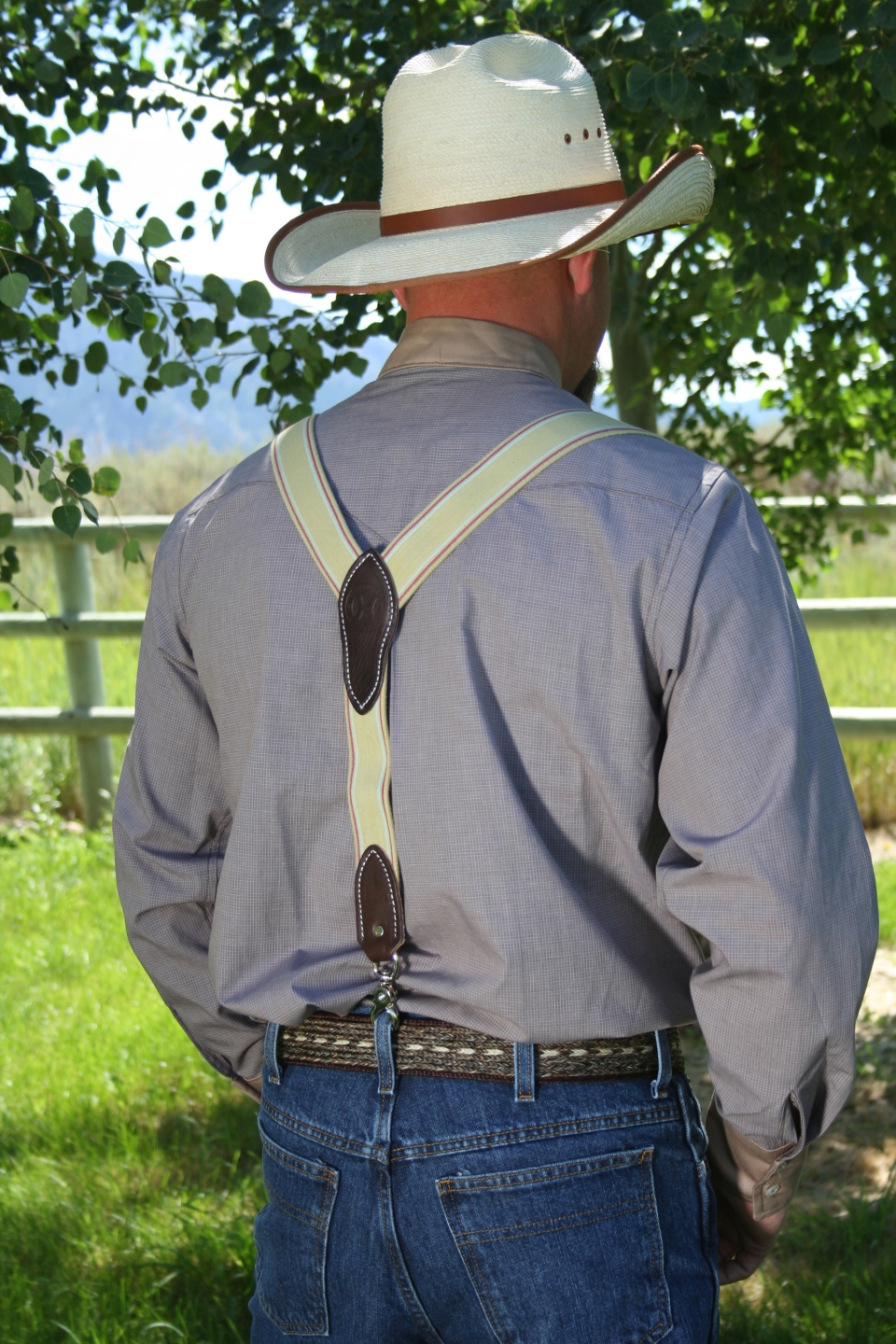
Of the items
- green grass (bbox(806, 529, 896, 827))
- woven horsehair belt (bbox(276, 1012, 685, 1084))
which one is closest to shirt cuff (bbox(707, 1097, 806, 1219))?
woven horsehair belt (bbox(276, 1012, 685, 1084))

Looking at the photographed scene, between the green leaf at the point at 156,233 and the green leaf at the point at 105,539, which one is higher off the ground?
the green leaf at the point at 156,233

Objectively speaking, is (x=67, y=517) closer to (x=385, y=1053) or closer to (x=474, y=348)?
(x=474, y=348)

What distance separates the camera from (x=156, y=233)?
6.67ft

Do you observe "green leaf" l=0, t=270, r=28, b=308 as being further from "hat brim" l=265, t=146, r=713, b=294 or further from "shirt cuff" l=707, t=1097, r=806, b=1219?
"shirt cuff" l=707, t=1097, r=806, b=1219

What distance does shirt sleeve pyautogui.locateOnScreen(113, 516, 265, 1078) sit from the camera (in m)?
1.54

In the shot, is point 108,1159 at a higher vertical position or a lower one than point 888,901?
lower

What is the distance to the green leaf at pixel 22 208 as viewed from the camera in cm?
189

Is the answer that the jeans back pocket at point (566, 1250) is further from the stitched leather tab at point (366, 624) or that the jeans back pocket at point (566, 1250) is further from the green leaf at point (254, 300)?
the green leaf at point (254, 300)

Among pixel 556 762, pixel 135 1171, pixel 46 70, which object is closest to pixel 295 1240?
pixel 556 762

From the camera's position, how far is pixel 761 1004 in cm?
123

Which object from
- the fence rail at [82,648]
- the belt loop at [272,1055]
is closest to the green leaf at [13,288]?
the belt loop at [272,1055]

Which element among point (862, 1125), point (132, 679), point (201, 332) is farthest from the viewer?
point (132, 679)

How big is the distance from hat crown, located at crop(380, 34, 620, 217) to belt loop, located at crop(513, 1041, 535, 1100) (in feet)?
3.04

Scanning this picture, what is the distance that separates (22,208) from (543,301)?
933mm
